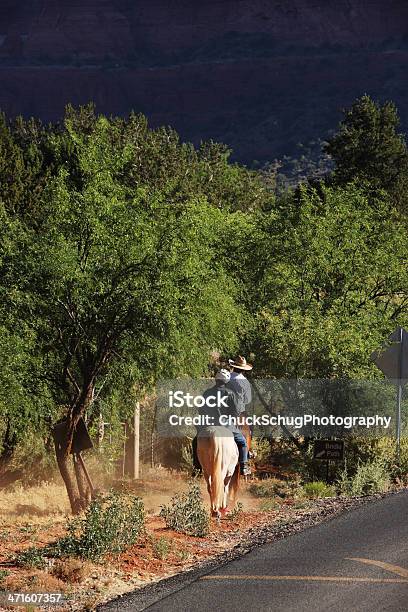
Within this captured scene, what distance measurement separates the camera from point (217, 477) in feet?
53.8

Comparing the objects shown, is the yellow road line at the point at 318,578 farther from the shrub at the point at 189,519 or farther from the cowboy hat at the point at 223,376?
the cowboy hat at the point at 223,376

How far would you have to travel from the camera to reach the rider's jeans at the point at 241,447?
17.0m

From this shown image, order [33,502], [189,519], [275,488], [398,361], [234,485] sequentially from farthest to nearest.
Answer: [33,502], [398,361], [275,488], [234,485], [189,519]

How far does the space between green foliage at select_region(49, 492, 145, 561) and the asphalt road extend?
1.43m

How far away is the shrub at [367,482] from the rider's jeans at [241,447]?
3.76 m

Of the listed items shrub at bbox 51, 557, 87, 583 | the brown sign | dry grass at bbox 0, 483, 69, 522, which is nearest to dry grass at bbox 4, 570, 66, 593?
shrub at bbox 51, 557, 87, 583

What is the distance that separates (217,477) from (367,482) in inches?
214

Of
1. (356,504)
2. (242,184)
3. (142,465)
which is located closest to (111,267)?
(356,504)

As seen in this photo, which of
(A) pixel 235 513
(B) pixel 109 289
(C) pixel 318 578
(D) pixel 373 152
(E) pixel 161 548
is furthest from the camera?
(D) pixel 373 152

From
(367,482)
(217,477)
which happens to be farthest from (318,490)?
(217,477)

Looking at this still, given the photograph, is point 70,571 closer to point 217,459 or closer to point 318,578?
point 318,578

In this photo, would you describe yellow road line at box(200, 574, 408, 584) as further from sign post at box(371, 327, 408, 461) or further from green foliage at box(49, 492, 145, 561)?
sign post at box(371, 327, 408, 461)

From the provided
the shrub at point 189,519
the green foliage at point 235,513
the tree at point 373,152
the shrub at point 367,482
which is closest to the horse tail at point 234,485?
the green foliage at point 235,513

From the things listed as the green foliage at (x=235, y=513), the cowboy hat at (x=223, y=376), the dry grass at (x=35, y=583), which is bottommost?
the dry grass at (x=35, y=583)
